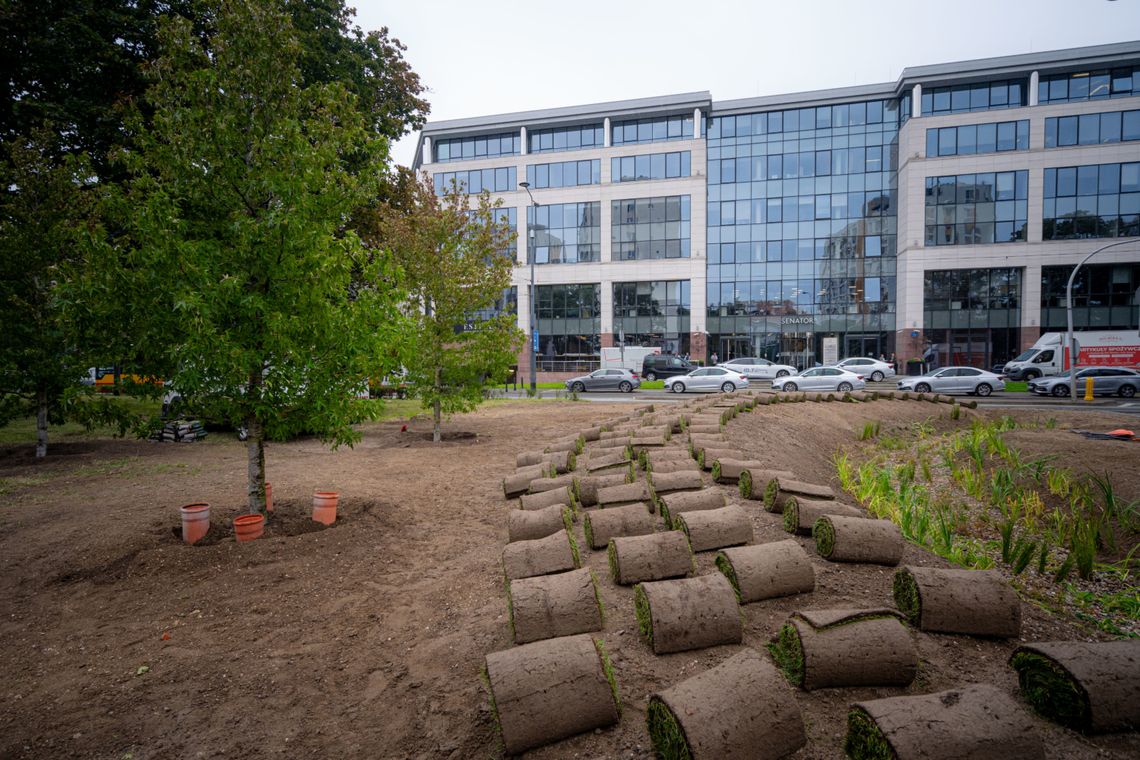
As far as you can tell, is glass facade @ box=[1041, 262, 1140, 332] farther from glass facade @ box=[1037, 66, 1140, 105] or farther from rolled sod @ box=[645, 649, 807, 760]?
rolled sod @ box=[645, 649, 807, 760]

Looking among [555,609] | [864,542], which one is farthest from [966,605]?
[555,609]

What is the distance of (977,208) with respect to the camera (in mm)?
40531

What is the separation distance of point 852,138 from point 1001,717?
172 feet

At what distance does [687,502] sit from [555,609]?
1.96 metres

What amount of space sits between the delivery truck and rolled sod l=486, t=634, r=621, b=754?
37.2 m

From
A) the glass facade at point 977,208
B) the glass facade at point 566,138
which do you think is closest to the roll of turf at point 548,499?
the glass facade at point 566,138

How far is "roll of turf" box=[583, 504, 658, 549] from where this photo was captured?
4.74 m

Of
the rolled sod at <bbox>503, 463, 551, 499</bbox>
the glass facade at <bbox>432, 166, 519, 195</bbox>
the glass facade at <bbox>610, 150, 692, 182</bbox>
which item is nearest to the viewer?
the rolled sod at <bbox>503, 463, 551, 499</bbox>

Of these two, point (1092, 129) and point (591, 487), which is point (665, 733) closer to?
point (591, 487)

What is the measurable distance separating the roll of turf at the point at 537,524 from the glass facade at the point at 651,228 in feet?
139

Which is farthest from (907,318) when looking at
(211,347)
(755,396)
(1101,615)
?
(211,347)

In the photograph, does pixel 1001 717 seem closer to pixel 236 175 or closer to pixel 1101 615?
pixel 1101 615

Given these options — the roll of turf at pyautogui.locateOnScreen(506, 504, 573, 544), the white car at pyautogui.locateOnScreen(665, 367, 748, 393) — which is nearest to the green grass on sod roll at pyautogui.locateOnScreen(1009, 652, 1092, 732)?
the roll of turf at pyautogui.locateOnScreen(506, 504, 573, 544)

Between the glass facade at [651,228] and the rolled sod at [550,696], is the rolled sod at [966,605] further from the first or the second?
the glass facade at [651,228]
